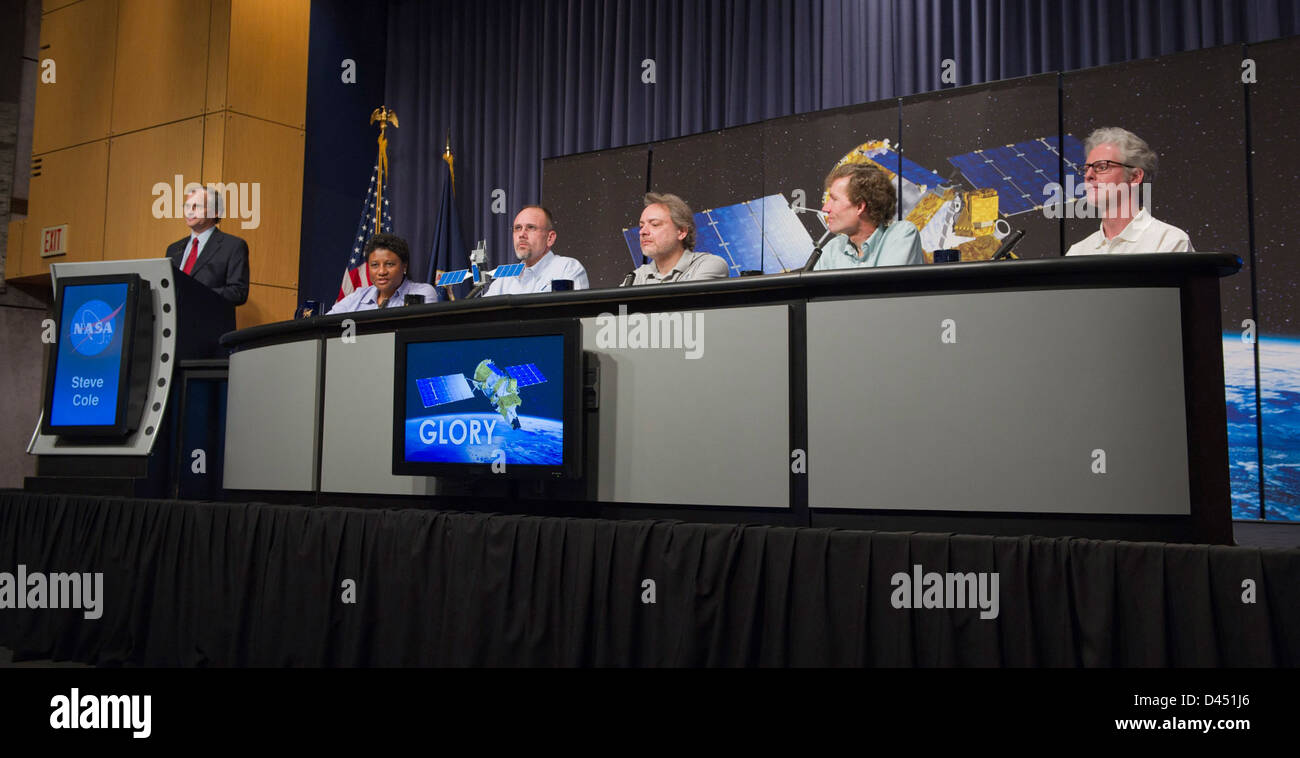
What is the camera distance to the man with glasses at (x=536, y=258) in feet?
14.4

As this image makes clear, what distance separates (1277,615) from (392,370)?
7.74 ft

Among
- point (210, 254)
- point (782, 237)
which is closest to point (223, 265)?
point (210, 254)

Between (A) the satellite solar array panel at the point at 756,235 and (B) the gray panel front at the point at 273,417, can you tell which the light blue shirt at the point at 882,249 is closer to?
(B) the gray panel front at the point at 273,417

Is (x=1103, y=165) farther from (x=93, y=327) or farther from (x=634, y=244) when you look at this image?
(x=93, y=327)

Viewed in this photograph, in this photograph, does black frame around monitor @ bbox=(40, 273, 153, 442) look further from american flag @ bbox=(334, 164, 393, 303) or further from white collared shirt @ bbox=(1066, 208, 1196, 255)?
white collared shirt @ bbox=(1066, 208, 1196, 255)

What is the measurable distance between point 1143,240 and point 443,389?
7.43ft

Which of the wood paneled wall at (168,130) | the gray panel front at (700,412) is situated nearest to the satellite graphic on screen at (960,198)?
the gray panel front at (700,412)

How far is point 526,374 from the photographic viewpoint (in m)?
2.66

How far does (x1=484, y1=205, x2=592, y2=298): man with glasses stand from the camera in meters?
4.39

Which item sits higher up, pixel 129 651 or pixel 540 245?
pixel 540 245

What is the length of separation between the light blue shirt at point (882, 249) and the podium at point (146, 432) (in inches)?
91.3
